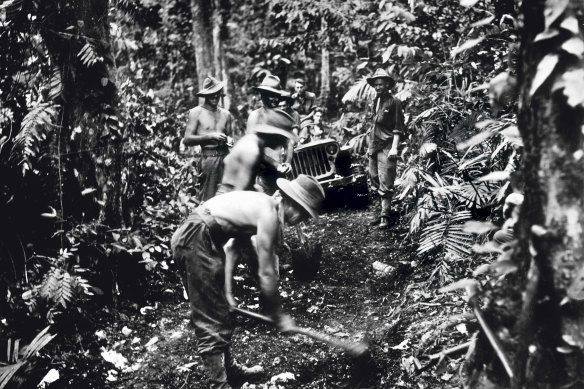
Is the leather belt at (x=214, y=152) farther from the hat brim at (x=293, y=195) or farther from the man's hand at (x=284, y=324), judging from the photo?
the man's hand at (x=284, y=324)

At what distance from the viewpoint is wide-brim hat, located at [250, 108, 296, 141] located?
471 cm

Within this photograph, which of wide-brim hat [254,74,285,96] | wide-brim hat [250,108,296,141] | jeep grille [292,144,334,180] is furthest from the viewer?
jeep grille [292,144,334,180]

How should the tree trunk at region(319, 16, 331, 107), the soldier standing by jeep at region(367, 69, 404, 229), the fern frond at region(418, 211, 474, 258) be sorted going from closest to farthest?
the fern frond at region(418, 211, 474, 258), the soldier standing by jeep at region(367, 69, 404, 229), the tree trunk at region(319, 16, 331, 107)

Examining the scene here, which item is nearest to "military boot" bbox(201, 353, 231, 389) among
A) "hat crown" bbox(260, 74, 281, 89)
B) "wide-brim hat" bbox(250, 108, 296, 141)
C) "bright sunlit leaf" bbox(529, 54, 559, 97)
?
"wide-brim hat" bbox(250, 108, 296, 141)

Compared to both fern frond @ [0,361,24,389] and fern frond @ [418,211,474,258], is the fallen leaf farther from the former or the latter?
fern frond @ [418,211,474,258]

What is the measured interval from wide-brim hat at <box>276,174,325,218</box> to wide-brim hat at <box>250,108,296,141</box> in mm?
788

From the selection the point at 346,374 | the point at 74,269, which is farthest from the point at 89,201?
the point at 346,374

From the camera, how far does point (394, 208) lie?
8234mm

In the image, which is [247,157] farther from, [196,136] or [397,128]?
[397,128]

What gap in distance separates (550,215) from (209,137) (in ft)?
17.1

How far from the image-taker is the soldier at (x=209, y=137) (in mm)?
6926

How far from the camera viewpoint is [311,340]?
512 cm

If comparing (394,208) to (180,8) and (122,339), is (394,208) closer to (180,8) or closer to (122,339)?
Result: (122,339)

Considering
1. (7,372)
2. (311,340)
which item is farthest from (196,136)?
(7,372)
